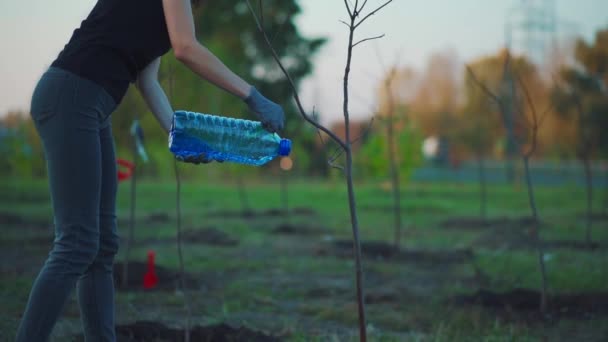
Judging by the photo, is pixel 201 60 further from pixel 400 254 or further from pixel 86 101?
pixel 400 254

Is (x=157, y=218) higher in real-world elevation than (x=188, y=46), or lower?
lower

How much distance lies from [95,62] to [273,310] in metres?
2.95

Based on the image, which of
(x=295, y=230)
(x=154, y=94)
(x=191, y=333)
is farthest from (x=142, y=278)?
(x=295, y=230)

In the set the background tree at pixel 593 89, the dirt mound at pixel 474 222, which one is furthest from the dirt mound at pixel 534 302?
the background tree at pixel 593 89

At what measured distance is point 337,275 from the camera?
6453 mm

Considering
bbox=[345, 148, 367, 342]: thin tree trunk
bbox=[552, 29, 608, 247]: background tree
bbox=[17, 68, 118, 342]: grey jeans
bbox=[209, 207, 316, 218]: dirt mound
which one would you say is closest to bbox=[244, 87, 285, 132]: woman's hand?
bbox=[345, 148, 367, 342]: thin tree trunk

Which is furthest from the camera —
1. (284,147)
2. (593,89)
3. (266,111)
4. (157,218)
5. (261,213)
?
(593,89)

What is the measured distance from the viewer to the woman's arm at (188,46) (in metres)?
2.28

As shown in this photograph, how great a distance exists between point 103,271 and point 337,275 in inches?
158

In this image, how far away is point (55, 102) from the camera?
2.31m

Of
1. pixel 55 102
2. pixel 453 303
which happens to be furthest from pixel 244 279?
pixel 55 102

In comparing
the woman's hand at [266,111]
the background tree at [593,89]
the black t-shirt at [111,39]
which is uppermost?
the background tree at [593,89]

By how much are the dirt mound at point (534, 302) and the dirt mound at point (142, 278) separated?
2228mm

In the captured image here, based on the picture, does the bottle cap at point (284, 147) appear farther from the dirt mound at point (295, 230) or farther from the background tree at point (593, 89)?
the background tree at point (593, 89)
